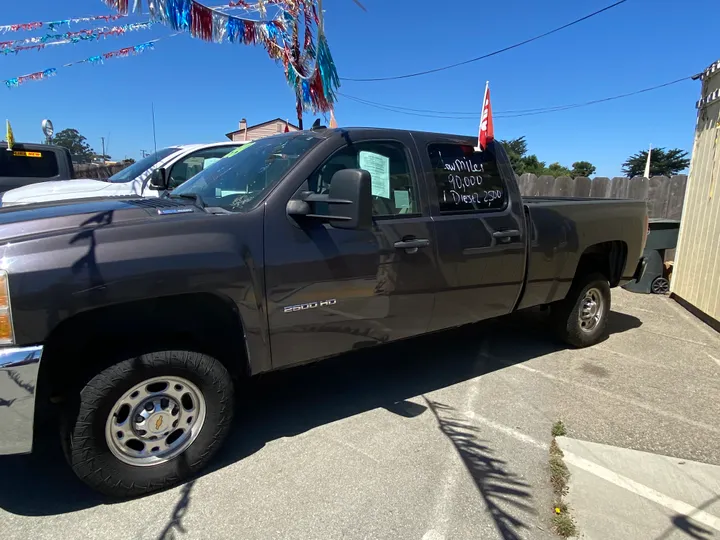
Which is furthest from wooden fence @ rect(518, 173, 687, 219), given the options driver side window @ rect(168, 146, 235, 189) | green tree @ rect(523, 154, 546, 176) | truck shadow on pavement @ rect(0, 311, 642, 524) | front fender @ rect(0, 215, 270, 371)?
green tree @ rect(523, 154, 546, 176)

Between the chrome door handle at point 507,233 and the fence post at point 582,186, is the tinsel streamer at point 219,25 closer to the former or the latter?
the chrome door handle at point 507,233

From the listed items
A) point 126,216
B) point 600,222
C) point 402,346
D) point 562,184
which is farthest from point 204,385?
point 562,184

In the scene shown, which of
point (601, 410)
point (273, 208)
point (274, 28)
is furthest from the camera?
point (274, 28)

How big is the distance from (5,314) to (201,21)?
155 inches

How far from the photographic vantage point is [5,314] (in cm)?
212

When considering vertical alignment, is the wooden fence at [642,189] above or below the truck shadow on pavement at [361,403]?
above

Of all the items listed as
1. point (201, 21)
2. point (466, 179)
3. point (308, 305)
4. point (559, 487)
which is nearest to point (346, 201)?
point (308, 305)

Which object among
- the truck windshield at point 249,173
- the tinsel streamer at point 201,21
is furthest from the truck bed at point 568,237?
the tinsel streamer at point 201,21

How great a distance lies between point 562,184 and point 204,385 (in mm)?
A: 10507

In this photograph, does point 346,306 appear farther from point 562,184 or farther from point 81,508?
point 562,184

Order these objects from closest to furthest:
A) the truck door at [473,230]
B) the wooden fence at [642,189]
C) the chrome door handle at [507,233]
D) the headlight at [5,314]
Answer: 1. the headlight at [5,314]
2. the truck door at [473,230]
3. the chrome door handle at [507,233]
4. the wooden fence at [642,189]

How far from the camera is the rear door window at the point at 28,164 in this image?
305 inches

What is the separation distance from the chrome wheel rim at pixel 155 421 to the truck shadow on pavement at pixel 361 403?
27 cm

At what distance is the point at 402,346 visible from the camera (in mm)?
5031
